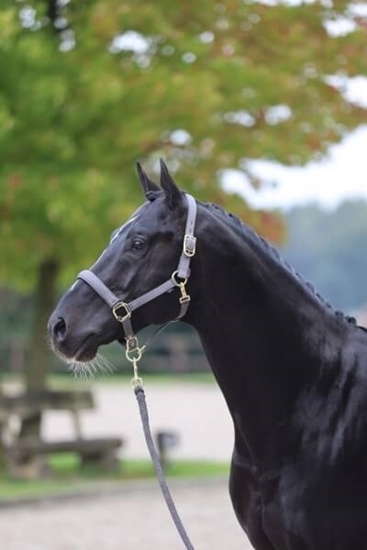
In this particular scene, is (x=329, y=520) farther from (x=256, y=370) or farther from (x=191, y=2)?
(x=191, y=2)

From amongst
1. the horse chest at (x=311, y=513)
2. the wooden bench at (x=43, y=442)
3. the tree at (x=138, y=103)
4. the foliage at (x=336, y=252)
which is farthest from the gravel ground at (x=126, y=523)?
the foliage at (x=336, y=252)

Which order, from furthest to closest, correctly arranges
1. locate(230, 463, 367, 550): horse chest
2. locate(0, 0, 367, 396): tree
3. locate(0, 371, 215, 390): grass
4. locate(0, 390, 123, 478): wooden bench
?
locate(0, 371, 215, 390): grass < locate(0, 390, 123, 478): wooden bench < locate(0, 0, 367, 396): tree < locate(230, 463, 367, 550): horse chest

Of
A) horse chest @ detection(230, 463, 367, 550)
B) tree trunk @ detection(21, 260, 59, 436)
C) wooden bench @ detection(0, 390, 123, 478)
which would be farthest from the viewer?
tree trunk @ detection(21, 260, 59, 436)

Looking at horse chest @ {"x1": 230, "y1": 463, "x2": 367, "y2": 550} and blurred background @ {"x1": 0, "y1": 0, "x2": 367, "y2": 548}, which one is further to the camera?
blurred background @ {"x1": 0, "y1": 0, "x2": 367, "y2": 548}

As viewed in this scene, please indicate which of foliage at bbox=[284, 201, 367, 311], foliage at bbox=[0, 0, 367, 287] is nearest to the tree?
foliage at bbox=[0, 0, 367, 287]

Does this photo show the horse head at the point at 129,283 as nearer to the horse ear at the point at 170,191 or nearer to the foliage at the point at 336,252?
the horse ear at the point at 170,191

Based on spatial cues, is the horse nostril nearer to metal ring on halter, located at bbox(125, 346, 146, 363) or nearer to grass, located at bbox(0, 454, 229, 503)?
metal ring on halter, located at bbox(125, 346, 146, 363)

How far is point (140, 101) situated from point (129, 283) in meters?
7.96

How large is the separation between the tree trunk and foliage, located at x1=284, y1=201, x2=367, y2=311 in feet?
221

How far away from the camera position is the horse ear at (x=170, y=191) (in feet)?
12.7

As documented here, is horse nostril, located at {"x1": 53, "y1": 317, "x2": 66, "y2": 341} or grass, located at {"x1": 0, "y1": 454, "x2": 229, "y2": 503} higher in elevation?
grass, located at {"x1": 0, "y1": 454, "x2": 229, "y2": 503}

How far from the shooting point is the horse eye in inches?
153

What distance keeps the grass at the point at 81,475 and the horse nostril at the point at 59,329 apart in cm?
709

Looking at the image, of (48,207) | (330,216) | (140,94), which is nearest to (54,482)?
(48,207)
